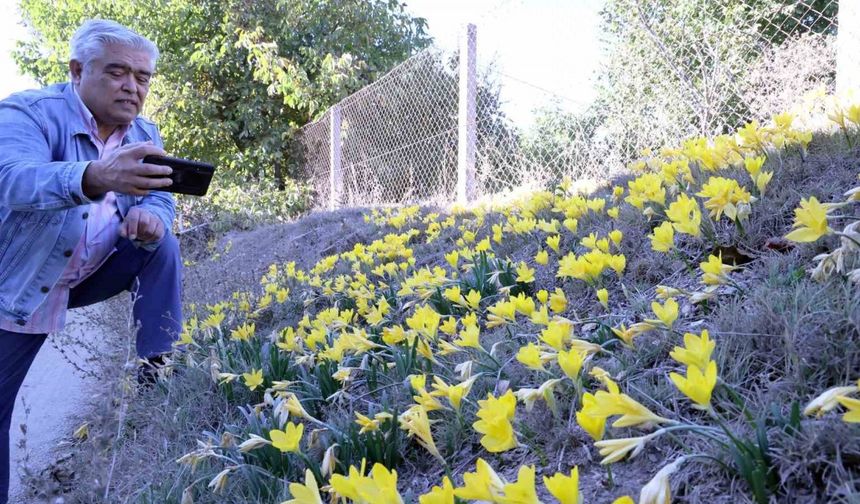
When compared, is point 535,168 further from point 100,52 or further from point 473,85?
point 100,52

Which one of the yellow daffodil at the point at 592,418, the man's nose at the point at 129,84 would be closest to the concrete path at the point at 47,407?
the man's nose at the point at 129,84

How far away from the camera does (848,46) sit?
307cm

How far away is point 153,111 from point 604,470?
493 inches

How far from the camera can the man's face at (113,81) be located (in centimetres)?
261

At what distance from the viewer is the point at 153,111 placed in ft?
38.5

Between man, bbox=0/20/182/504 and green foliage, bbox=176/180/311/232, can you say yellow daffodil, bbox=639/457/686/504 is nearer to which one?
man, bbox=0/20/182/504

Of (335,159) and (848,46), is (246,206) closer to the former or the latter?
(335,159)

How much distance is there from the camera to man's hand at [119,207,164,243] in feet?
8.56

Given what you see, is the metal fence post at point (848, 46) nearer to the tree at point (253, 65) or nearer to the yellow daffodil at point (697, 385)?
the yellow daffodil at point (697, 385)

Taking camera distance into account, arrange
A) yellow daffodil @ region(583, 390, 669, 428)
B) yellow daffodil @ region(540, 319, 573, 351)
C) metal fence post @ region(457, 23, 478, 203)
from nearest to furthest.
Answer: yellow daffodil @ region(583, 390, 669, 428) < yellow daffodil @ region(540, 319, 573, 351) < metal fence post @ region(457, 23, 478, 203)

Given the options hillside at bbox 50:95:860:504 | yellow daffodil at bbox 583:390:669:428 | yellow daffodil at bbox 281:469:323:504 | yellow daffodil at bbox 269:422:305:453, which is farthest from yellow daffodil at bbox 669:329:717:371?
yellow daffodil at bbox 269:422:305:453

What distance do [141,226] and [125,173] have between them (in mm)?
608

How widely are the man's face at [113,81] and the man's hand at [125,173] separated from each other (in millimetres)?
706

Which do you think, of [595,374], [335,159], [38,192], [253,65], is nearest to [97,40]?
[38,192]
